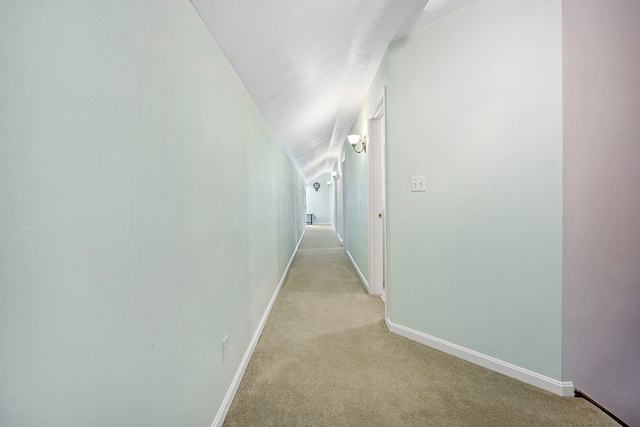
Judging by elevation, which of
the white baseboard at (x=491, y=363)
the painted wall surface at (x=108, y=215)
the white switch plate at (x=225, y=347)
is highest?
the painted wall surface at (x=108, y=215)

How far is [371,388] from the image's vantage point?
1.44 meters

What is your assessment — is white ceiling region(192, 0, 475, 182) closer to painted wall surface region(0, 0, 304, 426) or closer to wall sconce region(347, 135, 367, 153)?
painted wall surface region(0, 0, 304, 426)

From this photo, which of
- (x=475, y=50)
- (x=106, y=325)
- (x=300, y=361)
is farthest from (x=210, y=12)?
(x=300, y=361)

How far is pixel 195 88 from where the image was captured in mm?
1013

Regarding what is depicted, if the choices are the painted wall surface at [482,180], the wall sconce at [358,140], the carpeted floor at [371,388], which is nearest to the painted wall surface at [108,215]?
the carpeted floor at [371,388]

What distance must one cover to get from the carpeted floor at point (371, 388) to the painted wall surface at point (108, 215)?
0.39 meters

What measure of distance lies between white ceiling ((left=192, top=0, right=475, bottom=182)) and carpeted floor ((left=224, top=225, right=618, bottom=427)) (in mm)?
1827

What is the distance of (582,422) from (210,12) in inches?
98.2

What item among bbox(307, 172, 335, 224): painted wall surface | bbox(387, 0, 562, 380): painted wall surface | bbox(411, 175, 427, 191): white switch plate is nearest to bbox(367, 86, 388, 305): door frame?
bbox(387, 0, 562, 380): painted wall surface

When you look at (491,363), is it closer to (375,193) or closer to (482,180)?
(482,180)

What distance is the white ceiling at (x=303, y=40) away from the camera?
3.93 ft

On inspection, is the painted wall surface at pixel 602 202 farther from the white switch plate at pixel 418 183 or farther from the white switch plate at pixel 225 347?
the white switch plate at pixel 225 347

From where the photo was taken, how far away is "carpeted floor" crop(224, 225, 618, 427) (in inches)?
48.9

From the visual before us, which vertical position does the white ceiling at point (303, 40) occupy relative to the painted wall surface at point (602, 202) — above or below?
above
